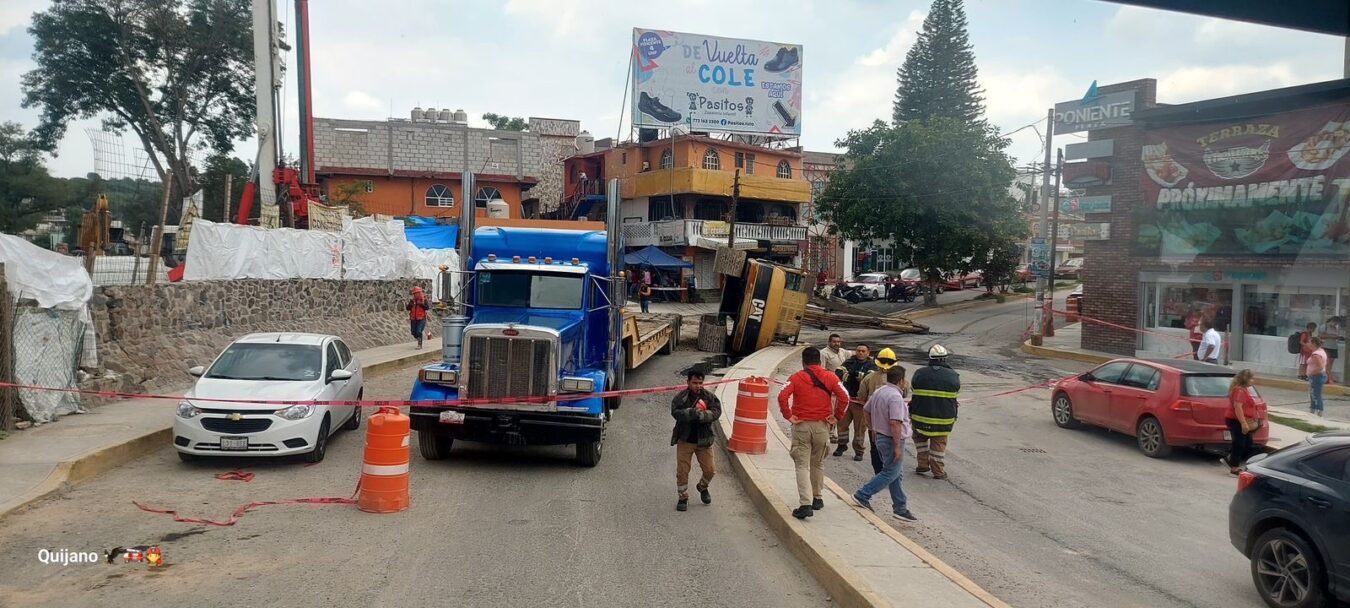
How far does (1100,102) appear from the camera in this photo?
26406mm

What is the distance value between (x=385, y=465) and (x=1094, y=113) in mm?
24451

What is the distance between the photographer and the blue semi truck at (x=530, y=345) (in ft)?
36.2

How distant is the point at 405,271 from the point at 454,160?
2269cm

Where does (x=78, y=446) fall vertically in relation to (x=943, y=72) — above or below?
below

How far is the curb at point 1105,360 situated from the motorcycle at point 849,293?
17401mm

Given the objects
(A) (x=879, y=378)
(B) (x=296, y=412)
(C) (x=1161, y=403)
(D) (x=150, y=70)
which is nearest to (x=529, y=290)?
(B) (x=296, y=412)

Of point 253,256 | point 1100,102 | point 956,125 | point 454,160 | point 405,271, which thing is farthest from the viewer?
point 454,160

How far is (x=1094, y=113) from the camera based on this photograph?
87.6 ft

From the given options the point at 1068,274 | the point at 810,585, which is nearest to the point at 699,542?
the point at 810,585

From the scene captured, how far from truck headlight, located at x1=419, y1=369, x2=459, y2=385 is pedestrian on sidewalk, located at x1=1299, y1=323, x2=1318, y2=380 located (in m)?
16.6

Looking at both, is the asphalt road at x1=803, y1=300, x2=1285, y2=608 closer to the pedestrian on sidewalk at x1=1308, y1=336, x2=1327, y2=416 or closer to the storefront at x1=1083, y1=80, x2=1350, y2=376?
the pedestrian on sidewalk at x1=1308, y1=336, x2=1327, y2=416

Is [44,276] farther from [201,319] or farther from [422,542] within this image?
[422,542]

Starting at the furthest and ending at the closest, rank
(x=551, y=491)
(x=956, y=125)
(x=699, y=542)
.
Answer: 1. (x=956, y=125)
2. (x=551, y=491)
3. (x=699, y=542)

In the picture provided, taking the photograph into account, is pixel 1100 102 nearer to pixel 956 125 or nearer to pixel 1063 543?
pixel 956 125
